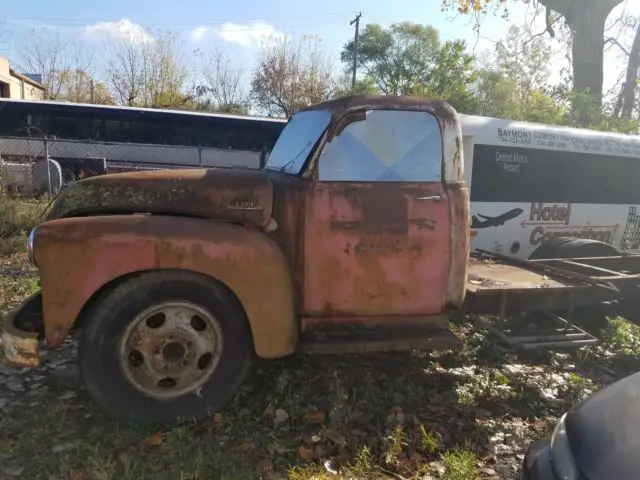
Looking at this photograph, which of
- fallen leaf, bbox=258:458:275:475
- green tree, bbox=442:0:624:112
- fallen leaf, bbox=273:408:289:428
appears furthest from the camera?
green tree, bbox=442:0:624:112

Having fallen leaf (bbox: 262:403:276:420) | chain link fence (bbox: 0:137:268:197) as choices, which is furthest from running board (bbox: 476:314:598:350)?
chain link fence (bbox: 0:137:268:197)

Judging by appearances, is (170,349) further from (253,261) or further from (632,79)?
(632,79)

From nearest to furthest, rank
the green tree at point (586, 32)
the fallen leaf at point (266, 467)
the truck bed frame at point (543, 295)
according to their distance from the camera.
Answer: the fallen leaf at point (266, 467) → the truck bed frame at point (543, 295) → the green tree at point (586, 32)

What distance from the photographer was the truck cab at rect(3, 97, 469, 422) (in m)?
3.26

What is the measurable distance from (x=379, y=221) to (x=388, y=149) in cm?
54

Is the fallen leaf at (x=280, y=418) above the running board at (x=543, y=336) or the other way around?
the other way around

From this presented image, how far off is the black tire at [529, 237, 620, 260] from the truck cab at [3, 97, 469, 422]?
127 inches

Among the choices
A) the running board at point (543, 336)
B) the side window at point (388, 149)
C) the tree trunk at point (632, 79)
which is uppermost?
the tree trunk at point (632, 79)

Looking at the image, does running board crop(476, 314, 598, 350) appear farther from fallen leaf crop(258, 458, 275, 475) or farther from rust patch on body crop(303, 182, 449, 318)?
fallen leaf crop(258, 458, 275, 475)

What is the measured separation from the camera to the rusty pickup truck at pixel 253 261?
3260mm

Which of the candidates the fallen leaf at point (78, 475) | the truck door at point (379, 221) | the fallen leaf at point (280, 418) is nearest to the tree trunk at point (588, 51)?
the truck door at point (379, 221)

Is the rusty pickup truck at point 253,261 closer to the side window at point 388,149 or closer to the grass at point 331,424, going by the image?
the side window at point 388,149

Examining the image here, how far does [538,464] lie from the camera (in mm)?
2139

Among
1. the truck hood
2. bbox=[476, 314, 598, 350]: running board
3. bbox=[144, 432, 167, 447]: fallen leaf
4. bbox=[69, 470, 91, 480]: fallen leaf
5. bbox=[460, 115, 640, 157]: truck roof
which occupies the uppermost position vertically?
bbox=[460, 115, 640, 157]: truck roof
